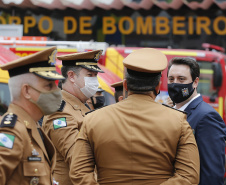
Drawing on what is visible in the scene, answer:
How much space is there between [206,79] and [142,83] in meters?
7.14

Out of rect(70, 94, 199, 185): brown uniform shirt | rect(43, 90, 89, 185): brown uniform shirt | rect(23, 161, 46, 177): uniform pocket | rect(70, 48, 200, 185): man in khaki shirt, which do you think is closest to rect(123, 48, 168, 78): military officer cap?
rect(70, 48, 200, 185): man in khaki shirt

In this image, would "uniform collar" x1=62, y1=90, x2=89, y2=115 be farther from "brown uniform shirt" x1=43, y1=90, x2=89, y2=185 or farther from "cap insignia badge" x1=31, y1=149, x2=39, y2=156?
"cap insignia badge" x1=31, y1=149, x2=39, y2=156

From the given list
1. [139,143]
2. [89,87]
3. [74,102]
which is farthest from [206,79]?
[139,143]

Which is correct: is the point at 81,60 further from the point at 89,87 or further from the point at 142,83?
the point at 142,83

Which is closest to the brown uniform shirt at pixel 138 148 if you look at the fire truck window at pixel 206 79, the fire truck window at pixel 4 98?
the fire truck window at pixel 4 98

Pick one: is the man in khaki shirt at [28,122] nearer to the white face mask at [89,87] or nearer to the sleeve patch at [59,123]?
the sleeve patch at [59,123]

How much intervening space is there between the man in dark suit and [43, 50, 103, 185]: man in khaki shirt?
2.47 feet

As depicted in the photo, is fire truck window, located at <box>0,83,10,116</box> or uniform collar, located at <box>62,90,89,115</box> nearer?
uniform collar, located at <box>62,90,89,115</box>

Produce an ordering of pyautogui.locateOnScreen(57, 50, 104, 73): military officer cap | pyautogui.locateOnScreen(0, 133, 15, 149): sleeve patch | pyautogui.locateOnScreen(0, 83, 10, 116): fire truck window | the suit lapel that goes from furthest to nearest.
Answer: pyautogui.locateOnScreen(0, 83, 10, 116): fire truck window, pyautogui.locateOnScreen(57, 50, 104, 73): military officer cap, the suit lapel, pyautogui.locateOnScreen(0, 133, 15, 149): sleeve patch

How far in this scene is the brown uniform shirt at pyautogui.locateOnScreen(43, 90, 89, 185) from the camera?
3477 millimetres

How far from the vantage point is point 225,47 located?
14.0 metres

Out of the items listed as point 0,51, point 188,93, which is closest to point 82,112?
point 188,93

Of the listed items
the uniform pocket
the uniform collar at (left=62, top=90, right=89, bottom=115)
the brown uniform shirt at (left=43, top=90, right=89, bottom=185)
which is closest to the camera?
the uniform pocket

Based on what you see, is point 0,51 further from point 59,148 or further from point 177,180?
point 177,180
